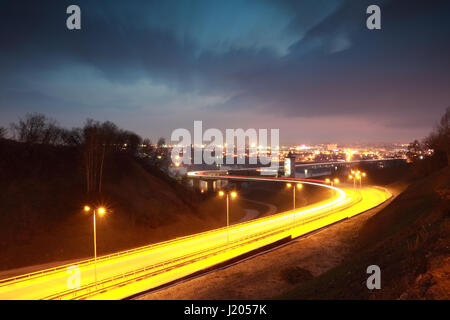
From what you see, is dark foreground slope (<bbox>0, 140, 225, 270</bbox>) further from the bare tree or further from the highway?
the bare tree

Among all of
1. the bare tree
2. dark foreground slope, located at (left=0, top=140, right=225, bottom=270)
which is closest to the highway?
dark foreground slope, located at (left=0, top=140, right=225, bottom=270)

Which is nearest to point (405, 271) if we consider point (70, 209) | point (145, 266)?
point (145, 266)

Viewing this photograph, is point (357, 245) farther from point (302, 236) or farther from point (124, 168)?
point (124, 168)

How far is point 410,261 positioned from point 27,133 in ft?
222

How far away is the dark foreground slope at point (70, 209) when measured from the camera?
34.9 m

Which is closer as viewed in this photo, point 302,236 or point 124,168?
point 302,236

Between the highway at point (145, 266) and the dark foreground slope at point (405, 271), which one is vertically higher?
the dark foreground slope at point (405, 271)

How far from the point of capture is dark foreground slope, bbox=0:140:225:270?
114ft

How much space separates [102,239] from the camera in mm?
39438

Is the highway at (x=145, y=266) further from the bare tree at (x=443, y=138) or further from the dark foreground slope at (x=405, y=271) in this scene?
the bare tree at (x=443, y=138)

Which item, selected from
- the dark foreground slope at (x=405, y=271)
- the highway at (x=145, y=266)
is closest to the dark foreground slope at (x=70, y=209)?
the highway at (x=145, y=266)

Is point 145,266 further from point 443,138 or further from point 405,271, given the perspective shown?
point 443,138

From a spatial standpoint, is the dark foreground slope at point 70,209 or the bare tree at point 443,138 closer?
the dark foreground slope at point 70,209
